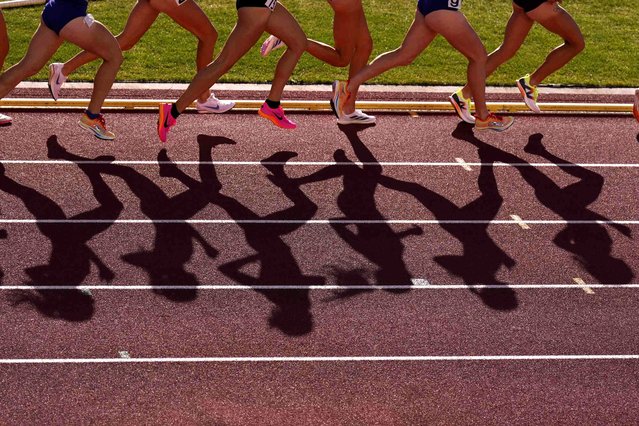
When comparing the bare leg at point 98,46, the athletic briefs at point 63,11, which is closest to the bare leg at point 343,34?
the bare leg at point 98,46

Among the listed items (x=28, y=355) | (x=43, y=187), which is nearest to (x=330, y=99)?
(x=43, y=187)

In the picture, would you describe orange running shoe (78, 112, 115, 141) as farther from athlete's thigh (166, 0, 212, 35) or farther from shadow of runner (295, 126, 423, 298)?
shadow of runner (295, 126, 423, 298)

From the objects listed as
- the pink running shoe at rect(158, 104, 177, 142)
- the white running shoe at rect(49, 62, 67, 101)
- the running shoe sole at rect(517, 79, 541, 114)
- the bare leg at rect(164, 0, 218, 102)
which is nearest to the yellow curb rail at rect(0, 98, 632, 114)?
the white running shoe at rect(49, 62, 67, 101)

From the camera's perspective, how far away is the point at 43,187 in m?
10.6

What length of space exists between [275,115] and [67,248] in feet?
9.03

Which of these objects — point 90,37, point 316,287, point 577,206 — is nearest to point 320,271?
point 316,287

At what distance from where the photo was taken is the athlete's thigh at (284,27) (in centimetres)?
1125

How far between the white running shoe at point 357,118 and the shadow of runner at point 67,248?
241cm

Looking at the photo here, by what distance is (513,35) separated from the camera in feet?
40.0

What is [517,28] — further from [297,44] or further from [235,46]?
[235,46]

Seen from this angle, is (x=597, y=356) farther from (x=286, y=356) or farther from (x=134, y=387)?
(x=134, y=387)

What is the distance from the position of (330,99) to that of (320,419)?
5490mm

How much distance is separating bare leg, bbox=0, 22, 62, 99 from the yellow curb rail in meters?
1.05

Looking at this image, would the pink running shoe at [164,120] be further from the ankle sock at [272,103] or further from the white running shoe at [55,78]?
the white running shoe at [55,78]
